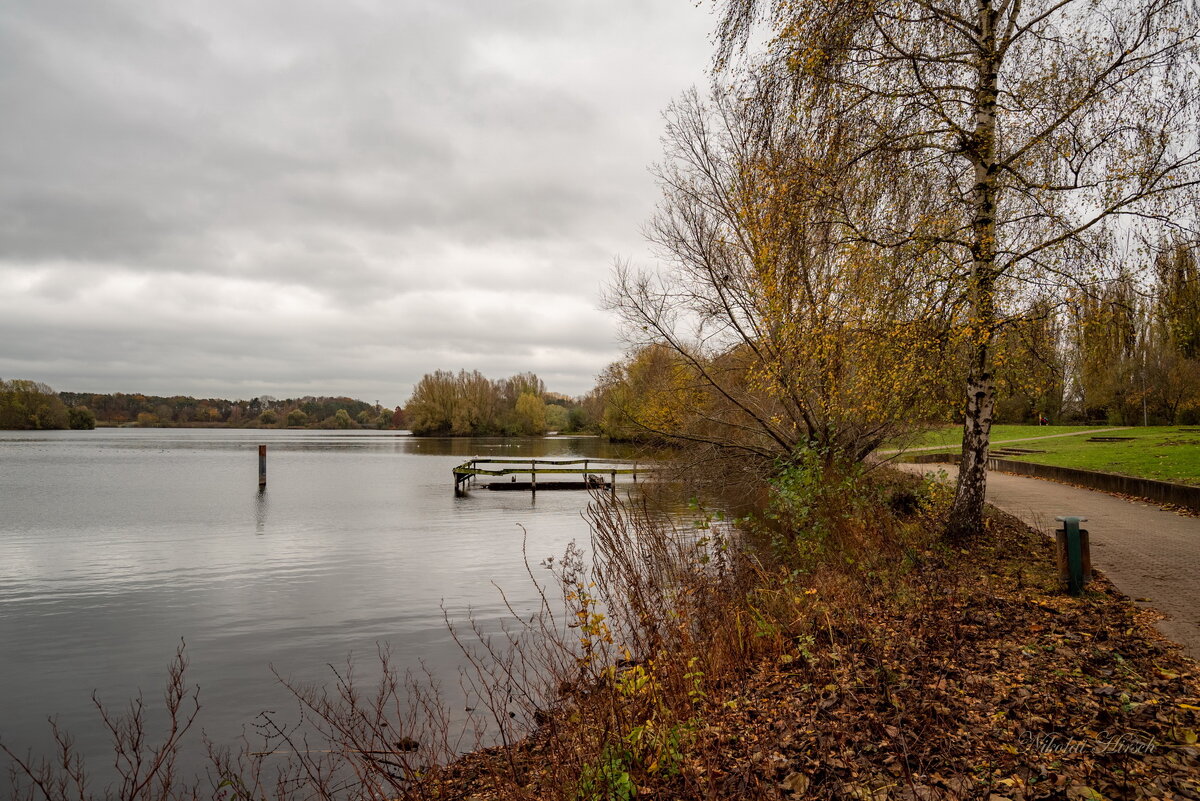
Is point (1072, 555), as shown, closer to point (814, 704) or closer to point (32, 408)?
point (814, 704)

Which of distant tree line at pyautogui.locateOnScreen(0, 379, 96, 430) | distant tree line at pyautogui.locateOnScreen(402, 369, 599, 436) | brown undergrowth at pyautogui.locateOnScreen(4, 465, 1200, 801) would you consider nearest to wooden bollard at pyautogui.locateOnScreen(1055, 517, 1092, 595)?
brown undergrowth at pyautogui.locateOnScreen(4, 465, 1200, 801)

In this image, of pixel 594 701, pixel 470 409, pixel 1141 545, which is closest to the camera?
pixel 594 701

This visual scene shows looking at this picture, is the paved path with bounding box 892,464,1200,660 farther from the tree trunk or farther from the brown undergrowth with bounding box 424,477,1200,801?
the tree trunk

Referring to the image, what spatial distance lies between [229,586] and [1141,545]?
1663 centimetres

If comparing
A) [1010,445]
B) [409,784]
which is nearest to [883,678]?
[409,784]

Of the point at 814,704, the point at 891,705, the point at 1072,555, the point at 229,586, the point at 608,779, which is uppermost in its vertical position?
the point at 1072,555

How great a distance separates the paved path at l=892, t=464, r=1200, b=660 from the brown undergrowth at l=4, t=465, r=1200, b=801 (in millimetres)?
353

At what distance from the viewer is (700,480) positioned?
606 inches

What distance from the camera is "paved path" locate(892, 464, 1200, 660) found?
6.62 meters

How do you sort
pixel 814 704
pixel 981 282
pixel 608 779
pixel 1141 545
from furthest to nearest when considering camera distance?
1. pixel 1141 545
2. pixel 981 282
3. pixel 814 704
4. pixel 608 779

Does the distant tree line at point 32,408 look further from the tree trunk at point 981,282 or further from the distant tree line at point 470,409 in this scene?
the tree trunk at point 981,282

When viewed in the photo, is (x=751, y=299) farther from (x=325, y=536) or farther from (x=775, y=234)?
(x=325, y=536)

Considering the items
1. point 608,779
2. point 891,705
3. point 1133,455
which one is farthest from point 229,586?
point 1133,455

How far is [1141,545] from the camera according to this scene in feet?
32.4
